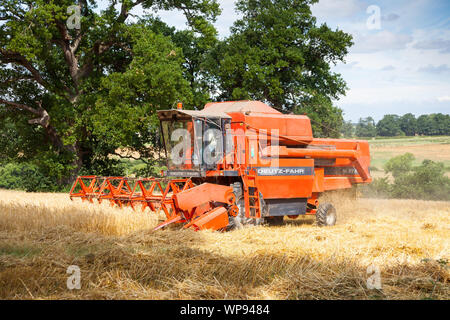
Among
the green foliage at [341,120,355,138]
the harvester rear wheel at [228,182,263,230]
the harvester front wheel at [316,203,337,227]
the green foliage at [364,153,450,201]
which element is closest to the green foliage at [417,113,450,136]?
the green foliage at [364,153,450,201]

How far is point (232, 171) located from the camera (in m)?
10.7

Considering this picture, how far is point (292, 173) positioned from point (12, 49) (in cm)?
1361

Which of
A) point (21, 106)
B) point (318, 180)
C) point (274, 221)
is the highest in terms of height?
point (21, 106)

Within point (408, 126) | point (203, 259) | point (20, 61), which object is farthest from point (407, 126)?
point (203, 259)

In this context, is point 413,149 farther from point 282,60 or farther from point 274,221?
point 274,221

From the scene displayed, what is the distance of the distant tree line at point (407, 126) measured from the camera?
4322 centimetres

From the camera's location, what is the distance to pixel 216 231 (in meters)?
9.64

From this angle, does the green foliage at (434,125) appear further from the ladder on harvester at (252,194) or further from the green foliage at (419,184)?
the ladder on harvester at (252,194)

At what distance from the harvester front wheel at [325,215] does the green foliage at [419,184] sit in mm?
16151

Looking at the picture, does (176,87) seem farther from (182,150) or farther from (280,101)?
(182,150)

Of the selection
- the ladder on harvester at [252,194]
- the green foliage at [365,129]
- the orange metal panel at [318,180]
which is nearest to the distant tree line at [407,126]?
the green foliage at [365,129]

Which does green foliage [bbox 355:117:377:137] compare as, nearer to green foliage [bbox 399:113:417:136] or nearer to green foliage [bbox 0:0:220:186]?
green foliage [bbox 399:113:417:136]

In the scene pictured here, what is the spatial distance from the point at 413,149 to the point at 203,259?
3534cm
